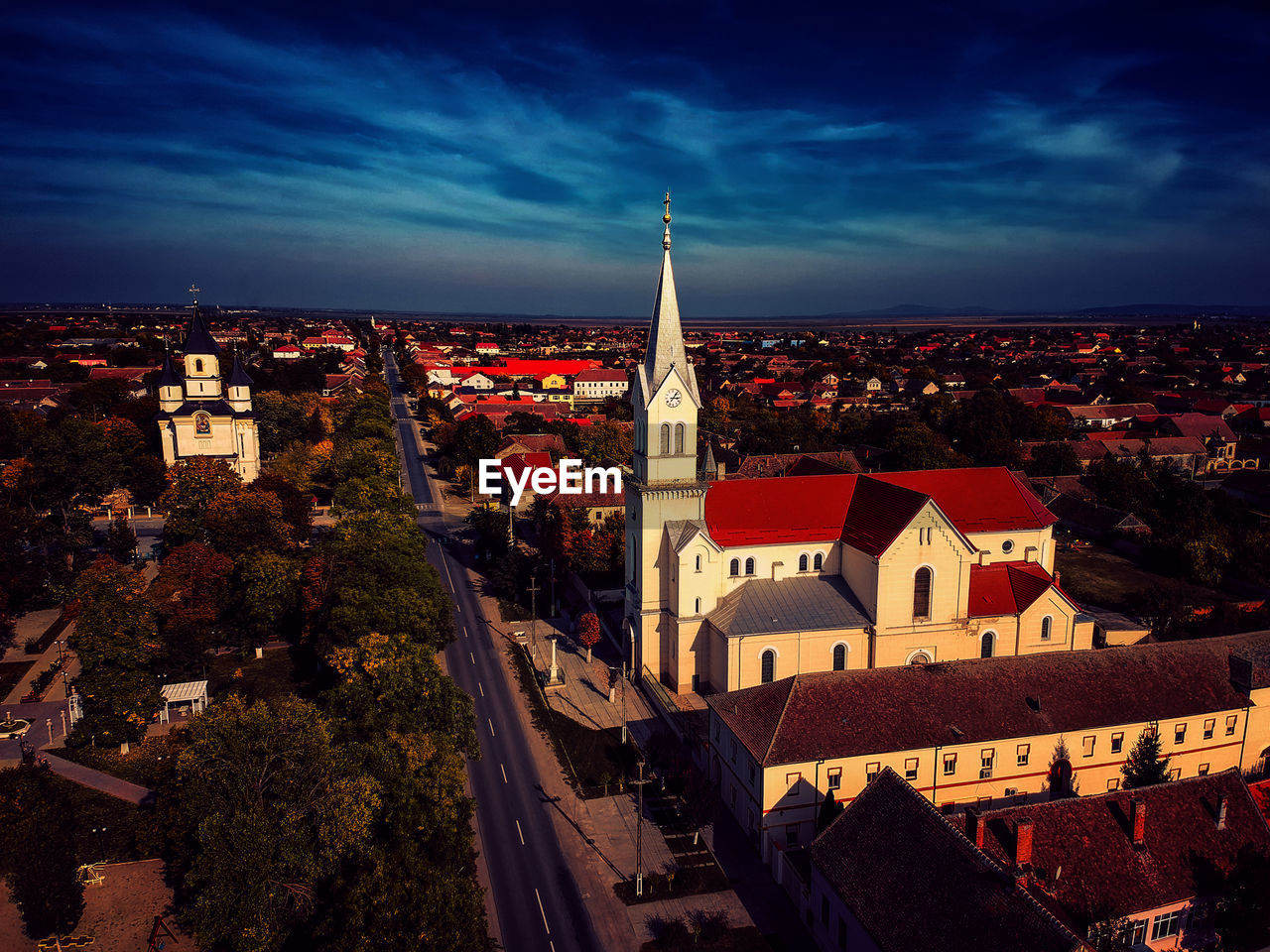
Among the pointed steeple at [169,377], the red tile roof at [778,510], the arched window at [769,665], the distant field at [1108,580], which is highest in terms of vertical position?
the pointed steeple at [169,377]

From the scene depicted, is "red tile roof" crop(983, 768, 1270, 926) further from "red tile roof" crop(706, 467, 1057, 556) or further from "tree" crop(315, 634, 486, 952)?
"red tile roof" crop(706, 467, 1057, 556)

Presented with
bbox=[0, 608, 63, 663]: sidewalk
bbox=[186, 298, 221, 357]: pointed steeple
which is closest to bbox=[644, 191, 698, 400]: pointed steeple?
bbox=[0, 608, 63, 663]: sidewalk

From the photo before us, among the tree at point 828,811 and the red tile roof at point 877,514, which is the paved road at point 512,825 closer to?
the tree at point 828,811

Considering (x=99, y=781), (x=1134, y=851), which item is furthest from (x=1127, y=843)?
(x=99, y=781)

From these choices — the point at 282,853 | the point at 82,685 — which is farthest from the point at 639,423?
the point at 82,685

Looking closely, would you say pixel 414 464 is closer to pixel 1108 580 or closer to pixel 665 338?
pixel 665 338

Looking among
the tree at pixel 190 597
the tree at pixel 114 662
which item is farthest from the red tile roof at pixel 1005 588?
the tree at pixel 190 597
